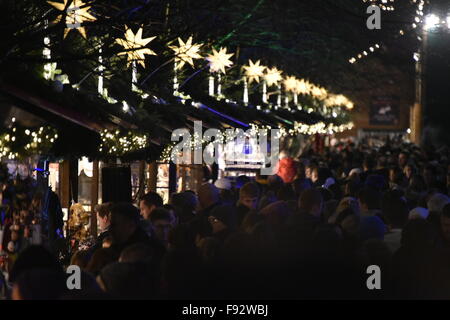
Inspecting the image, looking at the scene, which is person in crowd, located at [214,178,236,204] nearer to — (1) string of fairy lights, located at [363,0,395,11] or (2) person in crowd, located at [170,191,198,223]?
(2) person in crowd, located at [170,191,198,223]

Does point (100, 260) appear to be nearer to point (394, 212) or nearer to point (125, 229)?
point (125, 229)

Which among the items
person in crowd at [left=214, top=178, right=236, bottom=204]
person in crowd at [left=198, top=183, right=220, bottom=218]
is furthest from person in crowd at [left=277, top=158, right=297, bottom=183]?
person in crowd at [left=198, top=183, right=220, bottom=218]

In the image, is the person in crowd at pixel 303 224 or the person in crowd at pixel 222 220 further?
the person in crowd at pixel 222 220

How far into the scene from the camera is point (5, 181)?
9680 millimetres

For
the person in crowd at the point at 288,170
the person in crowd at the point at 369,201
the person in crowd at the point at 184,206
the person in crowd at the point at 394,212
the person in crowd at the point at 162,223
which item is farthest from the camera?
the person in crowd at the point at 288,170

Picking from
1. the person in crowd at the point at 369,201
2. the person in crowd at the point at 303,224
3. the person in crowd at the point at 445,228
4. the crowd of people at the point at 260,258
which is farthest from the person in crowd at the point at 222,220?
the person in crowd at the point at 445,228

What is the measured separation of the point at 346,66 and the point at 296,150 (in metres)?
8.22

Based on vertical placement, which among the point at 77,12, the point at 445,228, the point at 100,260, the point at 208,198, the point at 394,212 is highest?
the point at 77,12

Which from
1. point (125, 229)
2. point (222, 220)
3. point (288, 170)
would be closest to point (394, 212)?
point (222, 220)

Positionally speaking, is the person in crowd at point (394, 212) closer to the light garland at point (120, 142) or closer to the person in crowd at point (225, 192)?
the person in crowd at point (225, 192)

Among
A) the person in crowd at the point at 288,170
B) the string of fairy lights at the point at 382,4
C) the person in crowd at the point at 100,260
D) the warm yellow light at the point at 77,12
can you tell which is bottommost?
the person in crowd at the point at 100,260

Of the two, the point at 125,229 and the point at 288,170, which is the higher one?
the point at 288,170
